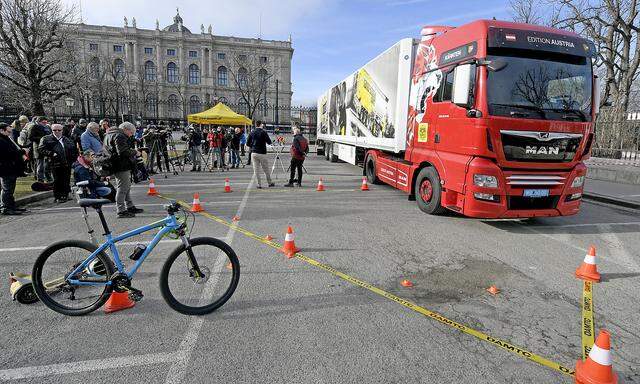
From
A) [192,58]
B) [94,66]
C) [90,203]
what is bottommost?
[90,203]

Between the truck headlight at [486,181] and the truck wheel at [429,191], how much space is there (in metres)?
1.11

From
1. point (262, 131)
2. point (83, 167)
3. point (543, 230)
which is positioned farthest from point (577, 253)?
point (83, 167)

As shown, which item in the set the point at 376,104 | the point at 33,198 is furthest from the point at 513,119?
the point at 33,198

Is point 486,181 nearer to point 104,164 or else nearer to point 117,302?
point 117,302

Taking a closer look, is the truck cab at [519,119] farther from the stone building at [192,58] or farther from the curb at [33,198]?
the stone building at [192,58]

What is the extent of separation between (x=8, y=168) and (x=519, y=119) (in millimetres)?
9369

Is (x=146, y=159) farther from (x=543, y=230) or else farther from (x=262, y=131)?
(x=543, y=230)

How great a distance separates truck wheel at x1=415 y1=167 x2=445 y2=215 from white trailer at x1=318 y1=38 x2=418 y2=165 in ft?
4.24

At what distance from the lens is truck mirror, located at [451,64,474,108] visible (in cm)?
599

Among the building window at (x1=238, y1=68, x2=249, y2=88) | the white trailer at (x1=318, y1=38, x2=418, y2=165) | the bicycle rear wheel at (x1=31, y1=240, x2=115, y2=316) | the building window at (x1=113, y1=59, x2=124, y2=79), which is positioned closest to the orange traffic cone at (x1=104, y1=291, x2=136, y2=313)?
the bicycle rear wheel at (x1=31, y1=240, x2=115, y2=316)

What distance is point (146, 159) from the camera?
14.3 meters

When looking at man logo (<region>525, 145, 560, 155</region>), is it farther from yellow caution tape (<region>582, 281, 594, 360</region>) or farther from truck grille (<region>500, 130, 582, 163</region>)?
yellow caution tape (<region>582, 281, 594, 360</region>)

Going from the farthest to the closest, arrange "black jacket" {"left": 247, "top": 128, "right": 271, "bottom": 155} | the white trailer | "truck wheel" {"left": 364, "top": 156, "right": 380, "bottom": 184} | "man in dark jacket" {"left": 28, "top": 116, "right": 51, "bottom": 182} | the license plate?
"truck wheel" {"left": 364, "top": 156, "right": 380, "bottom": 184} → "man in dark jacket" {"left": 28, "top": 116, "right": 51, "bottom": 182} → "black jacket" {"left": 247, "top": 128, "right": 271, "bottom": 155} → the white trailer → the license plate

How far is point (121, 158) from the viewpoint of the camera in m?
7.19
